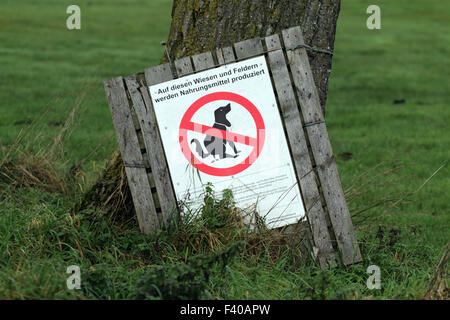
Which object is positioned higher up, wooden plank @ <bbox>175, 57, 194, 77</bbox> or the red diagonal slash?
wooden plank @ <bbox>175, 57, 194, 77</bbox>

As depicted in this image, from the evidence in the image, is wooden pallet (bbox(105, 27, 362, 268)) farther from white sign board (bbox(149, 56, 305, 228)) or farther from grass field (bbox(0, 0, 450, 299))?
grass field (bbox(0, 0, 450, 299))

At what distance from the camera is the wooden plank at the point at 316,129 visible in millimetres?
4207

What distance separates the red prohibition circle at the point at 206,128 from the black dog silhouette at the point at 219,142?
7cm

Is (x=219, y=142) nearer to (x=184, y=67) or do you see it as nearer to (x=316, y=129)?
(x=184, y=67)

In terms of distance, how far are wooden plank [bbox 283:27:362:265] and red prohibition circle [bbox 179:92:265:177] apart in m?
0.35

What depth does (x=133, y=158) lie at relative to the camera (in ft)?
14.1

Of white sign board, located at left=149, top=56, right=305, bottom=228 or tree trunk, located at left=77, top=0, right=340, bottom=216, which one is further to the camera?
tree trunk, located at left=77, top=0, right=340, bottom=216

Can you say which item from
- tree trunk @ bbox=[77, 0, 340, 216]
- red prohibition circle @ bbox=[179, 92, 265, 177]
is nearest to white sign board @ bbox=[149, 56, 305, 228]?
red prohibition circle @ bbox=[179, 92, 265, 177]

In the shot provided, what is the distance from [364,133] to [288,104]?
567 centimetres

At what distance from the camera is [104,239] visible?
4199 mm

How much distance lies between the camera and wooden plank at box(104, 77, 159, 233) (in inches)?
168
